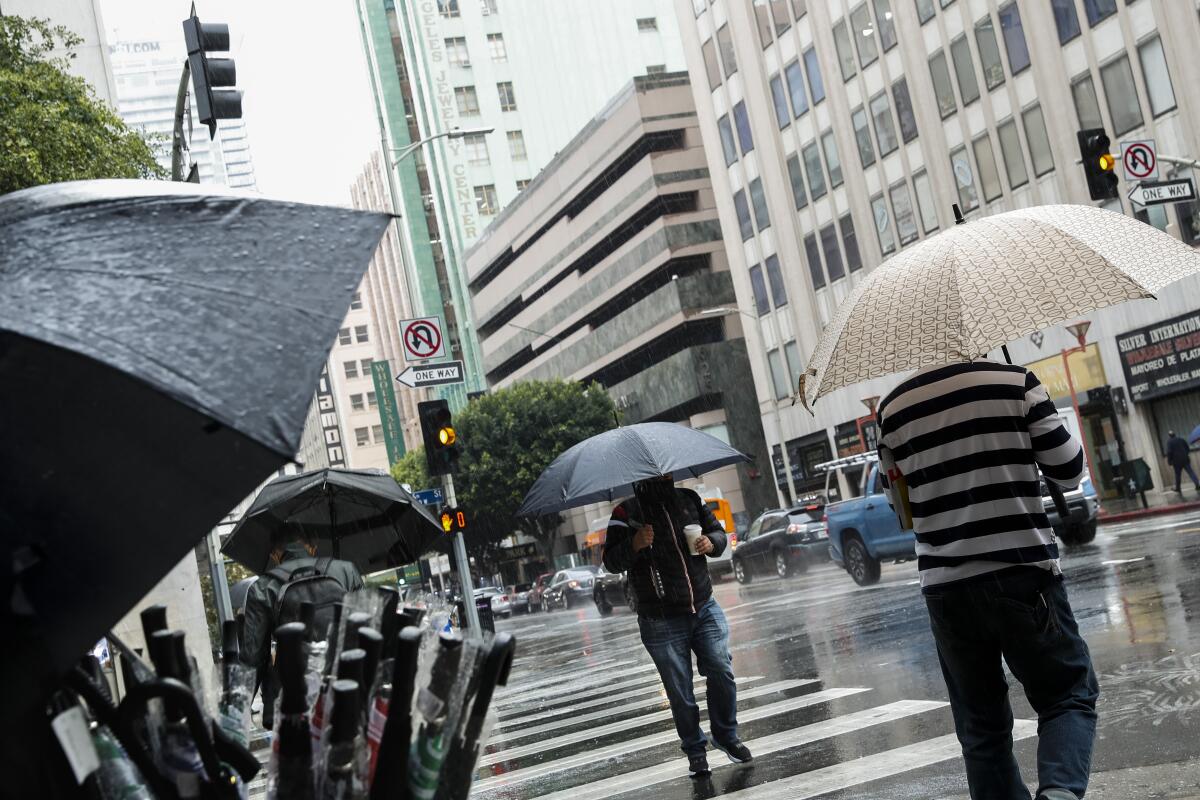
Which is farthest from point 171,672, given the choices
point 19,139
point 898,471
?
point 19,139

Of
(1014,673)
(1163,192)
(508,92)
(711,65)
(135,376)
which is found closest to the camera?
(135,376)

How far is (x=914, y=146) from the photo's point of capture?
42031 millimetres

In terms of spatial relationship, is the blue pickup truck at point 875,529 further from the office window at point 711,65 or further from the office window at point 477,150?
the office window at point 477,150

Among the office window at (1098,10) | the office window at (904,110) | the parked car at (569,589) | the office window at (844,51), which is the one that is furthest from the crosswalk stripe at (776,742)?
the office window at (844,51)

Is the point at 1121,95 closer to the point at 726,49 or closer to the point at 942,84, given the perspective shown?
the point at 942,84

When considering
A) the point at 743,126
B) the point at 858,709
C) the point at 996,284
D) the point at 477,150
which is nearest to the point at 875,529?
the point at 858,709

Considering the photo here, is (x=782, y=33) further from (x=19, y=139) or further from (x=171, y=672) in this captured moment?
(x=171, y=672)

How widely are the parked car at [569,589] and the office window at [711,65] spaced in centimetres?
2078

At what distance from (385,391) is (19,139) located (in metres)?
77.8

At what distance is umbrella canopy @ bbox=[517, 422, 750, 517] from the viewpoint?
8141 mm

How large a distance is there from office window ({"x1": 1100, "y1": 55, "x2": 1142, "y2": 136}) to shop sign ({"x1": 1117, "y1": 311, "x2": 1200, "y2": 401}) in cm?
512

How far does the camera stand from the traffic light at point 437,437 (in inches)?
673

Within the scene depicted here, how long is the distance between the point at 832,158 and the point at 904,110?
186 inches

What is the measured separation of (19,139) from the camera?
18.2 m
